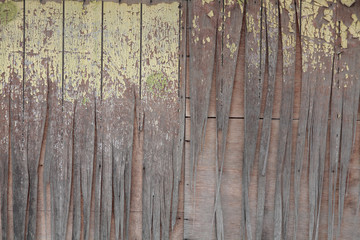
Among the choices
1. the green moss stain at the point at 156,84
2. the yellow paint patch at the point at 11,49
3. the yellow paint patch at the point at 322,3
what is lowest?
the green moss stain at the point at 156,84

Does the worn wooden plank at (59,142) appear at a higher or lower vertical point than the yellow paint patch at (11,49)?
lower

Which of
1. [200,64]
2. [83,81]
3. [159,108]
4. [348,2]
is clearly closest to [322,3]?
[348,2]

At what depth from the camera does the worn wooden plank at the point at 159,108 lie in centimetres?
183

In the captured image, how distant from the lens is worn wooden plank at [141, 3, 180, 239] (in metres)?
1.83

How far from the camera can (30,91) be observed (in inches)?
71.9

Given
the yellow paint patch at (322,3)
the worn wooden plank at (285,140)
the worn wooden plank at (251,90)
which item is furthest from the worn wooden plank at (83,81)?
the yellow paint patch at (322,3)

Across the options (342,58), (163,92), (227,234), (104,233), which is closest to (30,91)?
(163,92)

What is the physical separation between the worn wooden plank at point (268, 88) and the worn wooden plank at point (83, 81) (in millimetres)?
694

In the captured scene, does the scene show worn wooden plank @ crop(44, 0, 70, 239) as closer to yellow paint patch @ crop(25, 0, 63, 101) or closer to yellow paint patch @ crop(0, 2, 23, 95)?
yellow paint patch @ crop(25, 0, 63, 101)

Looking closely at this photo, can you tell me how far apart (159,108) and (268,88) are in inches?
18.1

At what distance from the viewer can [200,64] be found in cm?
184

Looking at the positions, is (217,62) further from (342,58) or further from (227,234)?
(227,234)

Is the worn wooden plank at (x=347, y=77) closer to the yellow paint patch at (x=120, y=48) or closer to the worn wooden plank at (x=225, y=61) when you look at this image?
the worn wooden plank at (x=225, y=61)

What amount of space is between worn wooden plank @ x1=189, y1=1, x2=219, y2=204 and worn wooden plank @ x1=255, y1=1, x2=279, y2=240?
217mm
